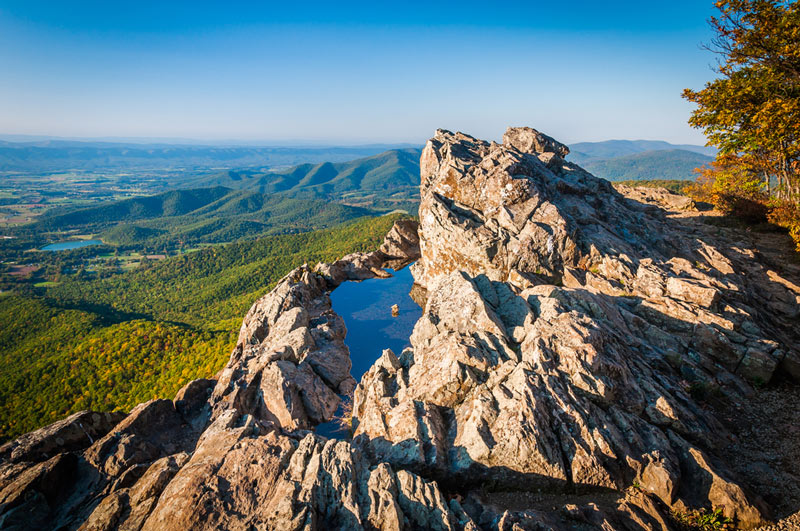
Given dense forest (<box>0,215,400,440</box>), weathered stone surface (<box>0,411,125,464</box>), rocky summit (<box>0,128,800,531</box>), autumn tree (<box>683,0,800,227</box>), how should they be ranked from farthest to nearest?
1. dense forest (<box>0,215,400,440</box>)
2. autumn tree (<box>683,0,800,227</box>)
3. weathered stone surface (<box>0,411,125,464</box>)
4. rocky summit (<box>0,128,800,531</box>)

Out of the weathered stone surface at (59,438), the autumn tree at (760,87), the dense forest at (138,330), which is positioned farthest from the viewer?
the dense forest at (138,330)

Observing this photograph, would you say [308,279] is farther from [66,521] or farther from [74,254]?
[74,254]

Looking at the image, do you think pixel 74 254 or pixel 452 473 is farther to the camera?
pixel 74 254

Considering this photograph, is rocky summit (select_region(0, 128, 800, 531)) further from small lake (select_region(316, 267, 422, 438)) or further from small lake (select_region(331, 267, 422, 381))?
small lake (select_region(331, 267, 422, 381))

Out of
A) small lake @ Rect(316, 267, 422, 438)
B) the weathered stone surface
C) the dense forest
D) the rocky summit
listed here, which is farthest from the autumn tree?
the dense forest

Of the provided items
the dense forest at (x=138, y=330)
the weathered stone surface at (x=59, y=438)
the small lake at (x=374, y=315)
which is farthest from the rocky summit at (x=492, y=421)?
the dense forest at (x=138, y=330)

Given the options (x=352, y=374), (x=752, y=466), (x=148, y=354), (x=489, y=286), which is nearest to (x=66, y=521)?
(x=352, y=374)

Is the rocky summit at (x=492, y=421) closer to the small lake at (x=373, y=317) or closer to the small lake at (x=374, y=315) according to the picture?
the small lake at (x=373, y=317)
